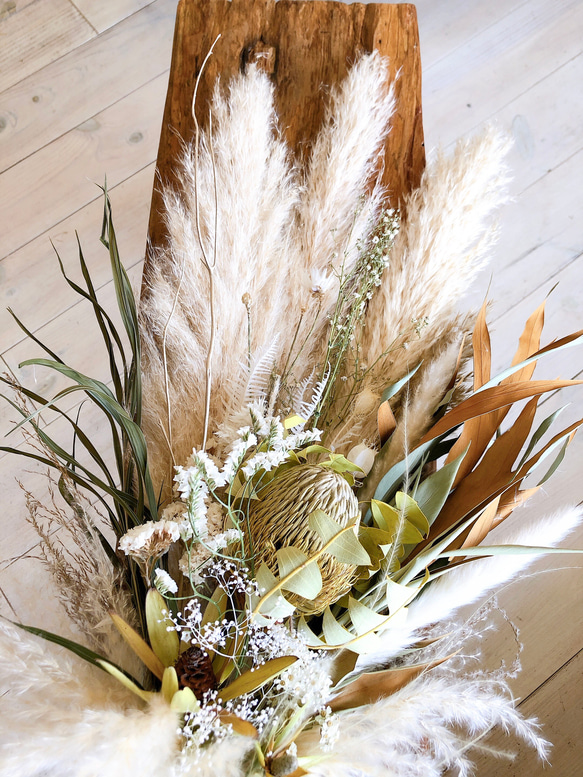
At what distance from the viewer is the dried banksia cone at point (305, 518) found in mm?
466

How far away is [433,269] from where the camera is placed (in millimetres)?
650

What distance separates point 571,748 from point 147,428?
1019mm

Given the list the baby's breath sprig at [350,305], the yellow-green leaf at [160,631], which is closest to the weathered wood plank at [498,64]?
the baby's breath sprig at [350,305]

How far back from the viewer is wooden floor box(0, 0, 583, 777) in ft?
4.42

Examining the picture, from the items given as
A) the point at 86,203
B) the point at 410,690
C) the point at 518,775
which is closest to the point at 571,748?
the point at 518,775

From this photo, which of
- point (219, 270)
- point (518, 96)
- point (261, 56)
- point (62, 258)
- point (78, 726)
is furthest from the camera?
point (518, 96)

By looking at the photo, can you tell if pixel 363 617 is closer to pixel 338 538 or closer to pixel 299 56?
pixel 338 538

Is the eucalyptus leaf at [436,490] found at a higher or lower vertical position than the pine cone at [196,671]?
lower

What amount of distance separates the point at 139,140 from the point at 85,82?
7.1 inches

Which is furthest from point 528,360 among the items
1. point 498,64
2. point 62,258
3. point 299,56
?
point 498,64

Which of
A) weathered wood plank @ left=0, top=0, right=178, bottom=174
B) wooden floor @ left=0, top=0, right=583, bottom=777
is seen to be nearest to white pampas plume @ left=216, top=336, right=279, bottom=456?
wooden floor @ left=0, top=0, right=583, bottom=777

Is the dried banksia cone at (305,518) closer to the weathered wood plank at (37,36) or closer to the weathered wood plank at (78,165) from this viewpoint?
the weathered wood plank at (78,165)

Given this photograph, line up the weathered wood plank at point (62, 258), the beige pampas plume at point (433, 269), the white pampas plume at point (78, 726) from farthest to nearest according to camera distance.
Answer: the weathered wood plank at point (62, 258) < the beige pampas plume at point (433, 269) < the white pampas plume at point (78, 726)

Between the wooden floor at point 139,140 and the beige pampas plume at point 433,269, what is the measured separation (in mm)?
706
